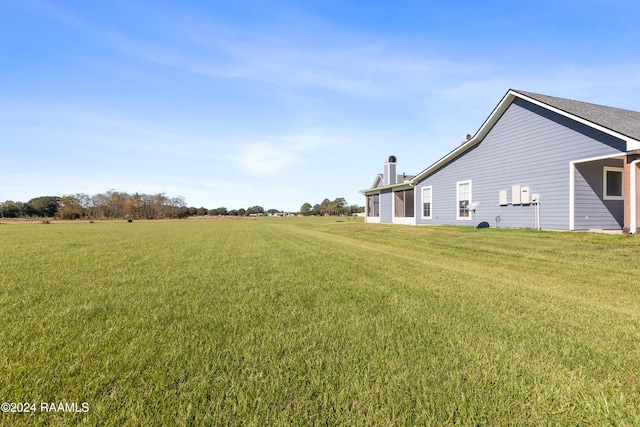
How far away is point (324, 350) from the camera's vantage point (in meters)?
2.18

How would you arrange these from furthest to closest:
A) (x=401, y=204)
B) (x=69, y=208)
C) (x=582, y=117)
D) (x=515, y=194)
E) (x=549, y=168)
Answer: (x=69, y=208) < (x=401, y=204) < (x=515, y=194) < (x=549, y=168) < (x=582, y=117)

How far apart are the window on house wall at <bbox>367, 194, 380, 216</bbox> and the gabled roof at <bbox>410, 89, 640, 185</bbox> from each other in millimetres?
11104

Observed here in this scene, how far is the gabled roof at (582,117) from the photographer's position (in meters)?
9.72

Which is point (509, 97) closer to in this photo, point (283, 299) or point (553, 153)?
point (553, 153)

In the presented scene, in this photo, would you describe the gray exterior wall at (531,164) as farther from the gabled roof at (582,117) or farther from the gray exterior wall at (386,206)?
the gray exterior wall at (386,206)

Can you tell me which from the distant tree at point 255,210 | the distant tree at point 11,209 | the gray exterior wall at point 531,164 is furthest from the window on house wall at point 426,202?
the distant tree at point 255,210

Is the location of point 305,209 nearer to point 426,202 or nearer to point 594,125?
point 426,202

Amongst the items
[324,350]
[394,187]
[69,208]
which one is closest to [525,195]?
[394,187]

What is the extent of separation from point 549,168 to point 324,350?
13932 millimetres

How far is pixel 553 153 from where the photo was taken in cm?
1194

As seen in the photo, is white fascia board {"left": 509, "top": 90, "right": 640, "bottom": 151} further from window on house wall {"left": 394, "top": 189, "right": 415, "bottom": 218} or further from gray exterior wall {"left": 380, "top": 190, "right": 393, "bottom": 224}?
gray exterior wall {"left": 380, "top": 190, "right": 393, "bottom": 224}

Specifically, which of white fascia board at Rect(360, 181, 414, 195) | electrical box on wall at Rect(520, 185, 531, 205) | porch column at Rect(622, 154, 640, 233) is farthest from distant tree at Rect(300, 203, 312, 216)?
porch column at Rect(622, 154, 640, 233)

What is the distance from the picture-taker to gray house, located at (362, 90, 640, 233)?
10.3 meters

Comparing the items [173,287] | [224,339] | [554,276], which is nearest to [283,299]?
[224,339]
